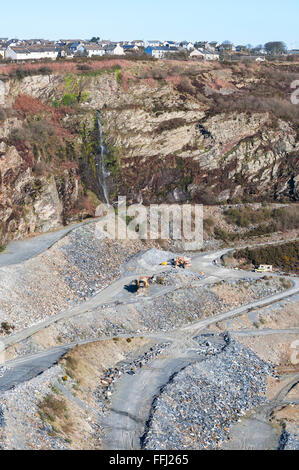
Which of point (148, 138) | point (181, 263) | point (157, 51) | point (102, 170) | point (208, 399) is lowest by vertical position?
point (208, 399)

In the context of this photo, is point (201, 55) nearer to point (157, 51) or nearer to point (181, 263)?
point (157, 51)

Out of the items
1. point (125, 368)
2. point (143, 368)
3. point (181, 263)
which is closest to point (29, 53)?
point (181, 263)

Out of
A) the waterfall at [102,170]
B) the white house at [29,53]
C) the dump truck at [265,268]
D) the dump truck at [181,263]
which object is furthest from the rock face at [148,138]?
the white house at [29,53]

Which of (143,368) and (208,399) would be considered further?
(143,368)

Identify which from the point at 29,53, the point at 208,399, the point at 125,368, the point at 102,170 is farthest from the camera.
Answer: the point at 29,53

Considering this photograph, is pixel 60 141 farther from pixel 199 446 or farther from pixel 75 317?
pixel 199 446
